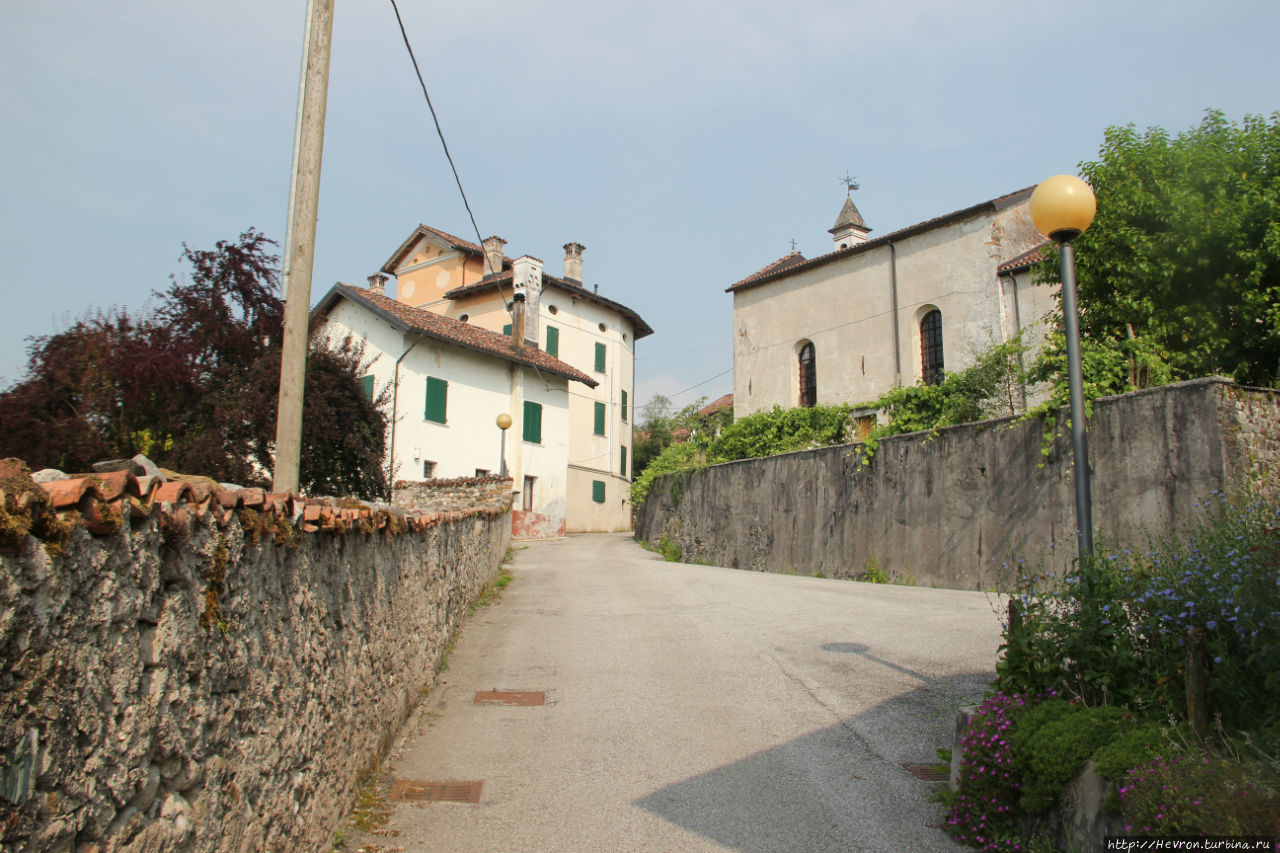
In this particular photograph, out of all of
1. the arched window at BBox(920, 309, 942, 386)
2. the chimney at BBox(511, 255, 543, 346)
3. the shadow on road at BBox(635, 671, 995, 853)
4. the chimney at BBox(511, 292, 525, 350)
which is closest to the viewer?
the shadow on road at BBox(635, 671, 995, 853)

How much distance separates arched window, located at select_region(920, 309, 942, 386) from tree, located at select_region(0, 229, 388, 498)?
Answer: 18.6 meters

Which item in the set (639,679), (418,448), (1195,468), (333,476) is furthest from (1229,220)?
(418,448)

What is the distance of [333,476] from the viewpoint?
12500 mm

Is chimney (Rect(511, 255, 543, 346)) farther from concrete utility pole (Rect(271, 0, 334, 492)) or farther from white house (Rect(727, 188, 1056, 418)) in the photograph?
concrete utility pole (Rect(271, 0, 334, 492))

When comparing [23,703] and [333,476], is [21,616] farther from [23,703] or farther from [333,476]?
[333,476]

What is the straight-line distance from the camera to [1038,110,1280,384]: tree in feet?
44.8

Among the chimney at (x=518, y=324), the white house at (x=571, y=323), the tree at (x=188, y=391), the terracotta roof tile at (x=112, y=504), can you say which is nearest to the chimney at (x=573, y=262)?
the white house at (x=571, y=323)

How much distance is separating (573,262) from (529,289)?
320 inches

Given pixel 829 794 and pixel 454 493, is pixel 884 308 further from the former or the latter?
pixel 829 794

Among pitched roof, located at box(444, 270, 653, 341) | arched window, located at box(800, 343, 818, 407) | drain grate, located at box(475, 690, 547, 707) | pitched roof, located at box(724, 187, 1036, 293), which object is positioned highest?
pitched roof, located at box(444, 270, 653, 341)

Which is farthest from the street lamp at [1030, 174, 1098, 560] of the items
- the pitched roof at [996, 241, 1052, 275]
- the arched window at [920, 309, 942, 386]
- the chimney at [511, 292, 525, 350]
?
the chimney at [511, 292, 525, 350]

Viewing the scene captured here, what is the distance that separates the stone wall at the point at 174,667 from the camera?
1950 mm

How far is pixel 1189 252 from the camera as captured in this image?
14.4 m

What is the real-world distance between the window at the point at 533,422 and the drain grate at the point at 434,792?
2629cm
